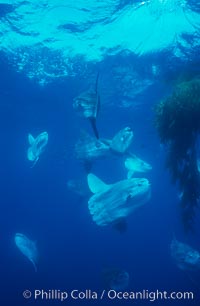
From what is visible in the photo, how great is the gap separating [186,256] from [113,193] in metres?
5.83

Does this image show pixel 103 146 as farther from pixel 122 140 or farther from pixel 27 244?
pixel 27 244

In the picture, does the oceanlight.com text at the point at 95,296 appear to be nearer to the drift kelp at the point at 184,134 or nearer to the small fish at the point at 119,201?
the small fish at the point at 119,201

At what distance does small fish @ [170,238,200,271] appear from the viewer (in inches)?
655

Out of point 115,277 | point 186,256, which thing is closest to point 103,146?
point 115,277

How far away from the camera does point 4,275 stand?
32531mm

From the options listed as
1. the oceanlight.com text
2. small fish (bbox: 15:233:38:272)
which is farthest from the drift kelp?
the oceanlight.com text

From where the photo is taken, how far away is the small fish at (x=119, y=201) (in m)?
13.3

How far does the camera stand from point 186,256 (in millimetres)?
16797

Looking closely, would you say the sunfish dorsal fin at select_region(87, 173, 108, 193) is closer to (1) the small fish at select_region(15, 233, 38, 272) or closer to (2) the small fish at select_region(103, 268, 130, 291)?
(2) the small fish at select_region(103, 268, 130, 291)

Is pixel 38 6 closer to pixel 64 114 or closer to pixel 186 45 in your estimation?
pixel 186 45

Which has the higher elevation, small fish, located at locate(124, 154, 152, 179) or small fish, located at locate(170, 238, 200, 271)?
small fish, located at locate(124, 154, 152, 179)

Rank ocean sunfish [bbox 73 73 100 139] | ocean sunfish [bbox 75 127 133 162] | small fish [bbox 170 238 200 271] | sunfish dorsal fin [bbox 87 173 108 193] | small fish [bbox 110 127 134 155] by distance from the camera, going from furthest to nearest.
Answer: small fish [bbox 170 238 200 271] → ocean sunfish [bbox 75 127 133 162] → small fish [bbox 110 127 134 155] → sunfish dorsal fin [bbox 87 173 108 193] → ocean sunfish [bbox 73 73 100 139]

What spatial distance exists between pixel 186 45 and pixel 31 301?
22.8 meters

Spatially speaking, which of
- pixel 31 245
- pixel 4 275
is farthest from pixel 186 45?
pixel 4 275
